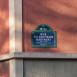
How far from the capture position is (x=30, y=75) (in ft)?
37.0

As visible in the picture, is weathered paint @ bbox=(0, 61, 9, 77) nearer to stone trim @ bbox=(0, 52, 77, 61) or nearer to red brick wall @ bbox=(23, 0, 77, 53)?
stone trim @ bbox=(0, 52, 77, 61)

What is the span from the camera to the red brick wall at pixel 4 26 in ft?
38.1

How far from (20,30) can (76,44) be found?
1921 millimetres

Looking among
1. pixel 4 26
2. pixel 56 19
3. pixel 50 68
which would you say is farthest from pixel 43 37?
pixel 4 26

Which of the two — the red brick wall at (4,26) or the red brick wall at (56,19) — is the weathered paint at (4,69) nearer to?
the red brick wall at (4,26)

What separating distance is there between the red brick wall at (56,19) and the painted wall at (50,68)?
15.8 inches

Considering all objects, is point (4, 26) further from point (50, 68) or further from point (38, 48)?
point (50, 68)

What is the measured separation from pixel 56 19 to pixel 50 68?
1649 mm

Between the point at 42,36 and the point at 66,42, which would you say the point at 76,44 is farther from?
the point at 42,36

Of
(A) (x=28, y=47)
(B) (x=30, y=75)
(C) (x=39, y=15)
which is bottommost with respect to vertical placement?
(B) (x=30, y=75)

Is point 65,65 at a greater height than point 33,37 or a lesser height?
lesser

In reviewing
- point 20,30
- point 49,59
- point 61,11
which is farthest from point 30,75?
point 61,11

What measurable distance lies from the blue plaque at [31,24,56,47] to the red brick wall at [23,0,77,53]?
124 millimetres

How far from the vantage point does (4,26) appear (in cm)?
1178
